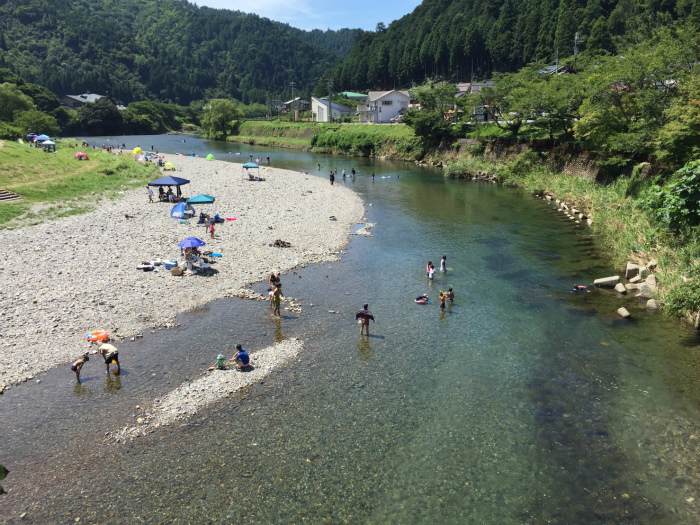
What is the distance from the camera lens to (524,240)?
32.2m

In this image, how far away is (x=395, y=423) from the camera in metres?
14.0

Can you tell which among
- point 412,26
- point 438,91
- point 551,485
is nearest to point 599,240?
point 551,485

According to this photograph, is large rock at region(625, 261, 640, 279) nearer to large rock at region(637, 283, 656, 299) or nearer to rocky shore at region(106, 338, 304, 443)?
large rock at region(637, 283, 656, 299)

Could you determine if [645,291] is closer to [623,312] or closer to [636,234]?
[623,312]

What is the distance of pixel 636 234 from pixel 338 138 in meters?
76.7

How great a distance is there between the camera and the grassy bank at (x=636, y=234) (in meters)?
20.2

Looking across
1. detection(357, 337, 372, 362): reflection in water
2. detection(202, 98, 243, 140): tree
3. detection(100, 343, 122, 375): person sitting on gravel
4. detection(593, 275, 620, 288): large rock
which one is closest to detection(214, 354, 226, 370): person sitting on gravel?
detection(100, 343, 122, 375): person sitting on gravel

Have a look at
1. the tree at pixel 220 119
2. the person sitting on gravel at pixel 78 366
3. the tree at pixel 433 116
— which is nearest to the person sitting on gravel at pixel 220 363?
the person sitting on gravel at pixel 78 366

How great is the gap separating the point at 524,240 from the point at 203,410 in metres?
25.3

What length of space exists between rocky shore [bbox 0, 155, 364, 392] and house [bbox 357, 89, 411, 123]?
75.1 metres

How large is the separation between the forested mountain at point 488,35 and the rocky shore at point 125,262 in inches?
2750

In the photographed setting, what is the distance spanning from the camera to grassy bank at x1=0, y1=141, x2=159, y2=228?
34219 mm

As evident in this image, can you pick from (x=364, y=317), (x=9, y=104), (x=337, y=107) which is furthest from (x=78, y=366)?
(x=337, y=107)

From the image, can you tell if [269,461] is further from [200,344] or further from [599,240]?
[599,240]
